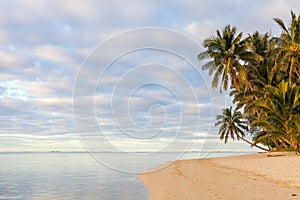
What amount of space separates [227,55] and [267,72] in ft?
19.3

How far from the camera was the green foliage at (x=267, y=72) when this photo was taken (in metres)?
30.6

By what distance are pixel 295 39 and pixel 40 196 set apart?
96.2 feet

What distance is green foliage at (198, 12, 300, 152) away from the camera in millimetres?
30594

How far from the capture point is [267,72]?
37812 millimetres

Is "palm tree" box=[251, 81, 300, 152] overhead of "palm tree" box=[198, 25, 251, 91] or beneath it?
beneath

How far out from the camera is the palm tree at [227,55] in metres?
36.6

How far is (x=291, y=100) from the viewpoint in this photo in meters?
→ 30.6

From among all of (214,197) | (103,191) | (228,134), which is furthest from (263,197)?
(228,134)

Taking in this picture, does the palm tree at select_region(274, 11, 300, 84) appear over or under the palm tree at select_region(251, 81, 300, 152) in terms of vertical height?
over

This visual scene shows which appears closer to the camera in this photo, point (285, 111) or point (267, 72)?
point (285, 111)

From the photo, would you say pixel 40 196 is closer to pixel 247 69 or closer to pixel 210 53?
pixel 210 53

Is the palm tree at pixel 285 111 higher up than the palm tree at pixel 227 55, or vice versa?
the palm tree at pixel 227 55

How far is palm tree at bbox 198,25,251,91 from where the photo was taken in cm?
3662

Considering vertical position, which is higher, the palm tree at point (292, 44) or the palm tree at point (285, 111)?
the palm tree at point (292, 44)
